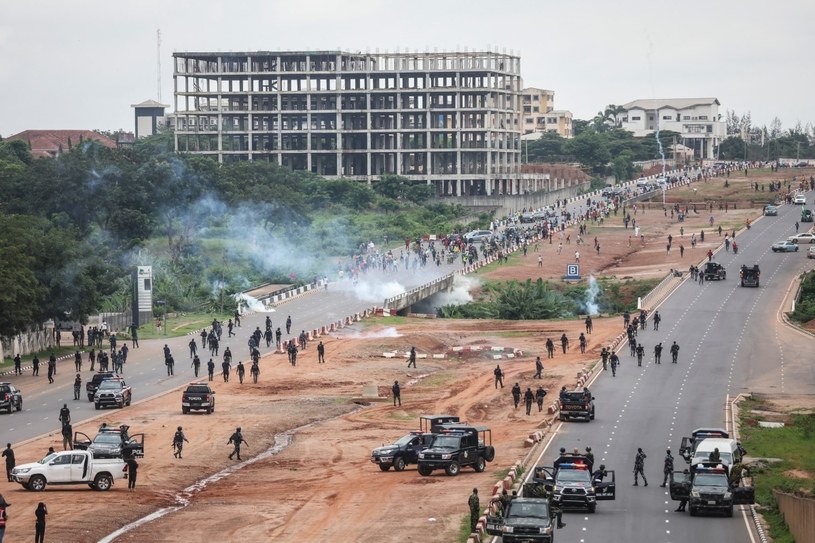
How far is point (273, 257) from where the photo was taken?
13675cm

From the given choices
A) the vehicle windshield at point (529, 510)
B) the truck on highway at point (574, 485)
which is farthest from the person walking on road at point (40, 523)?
the truck on highway at point (574, 485)

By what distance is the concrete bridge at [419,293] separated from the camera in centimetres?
11206

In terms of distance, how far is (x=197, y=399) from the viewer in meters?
70.9

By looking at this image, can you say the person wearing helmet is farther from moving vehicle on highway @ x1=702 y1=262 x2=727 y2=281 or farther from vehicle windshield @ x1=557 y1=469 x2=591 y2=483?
moving vehicle on highway @ x1=702 y1=262 x2=727 y2=281

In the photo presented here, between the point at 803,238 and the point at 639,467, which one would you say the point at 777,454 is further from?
the point at 803,238

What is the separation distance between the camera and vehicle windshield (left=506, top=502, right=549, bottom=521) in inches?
1625

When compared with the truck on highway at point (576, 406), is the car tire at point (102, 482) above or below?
below

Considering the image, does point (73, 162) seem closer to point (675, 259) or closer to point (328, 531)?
point (675, 259)

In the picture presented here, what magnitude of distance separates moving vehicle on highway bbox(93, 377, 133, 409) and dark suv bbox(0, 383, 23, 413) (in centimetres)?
354

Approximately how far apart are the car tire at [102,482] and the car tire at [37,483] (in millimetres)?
1712

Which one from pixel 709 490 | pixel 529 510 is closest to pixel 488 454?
pixel 709 490

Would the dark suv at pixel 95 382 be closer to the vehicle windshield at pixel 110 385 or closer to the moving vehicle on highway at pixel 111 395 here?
the vehicle windshield at pixel 110 385

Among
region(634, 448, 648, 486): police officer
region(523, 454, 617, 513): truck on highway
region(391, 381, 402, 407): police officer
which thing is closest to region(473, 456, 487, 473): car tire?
region(634, 448, 648, 486): police officer

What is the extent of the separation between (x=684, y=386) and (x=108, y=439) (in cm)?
3257
